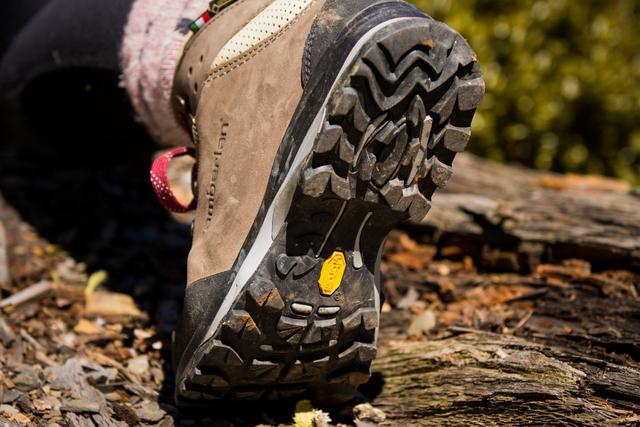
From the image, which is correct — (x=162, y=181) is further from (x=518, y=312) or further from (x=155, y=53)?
(x=518, y=312)

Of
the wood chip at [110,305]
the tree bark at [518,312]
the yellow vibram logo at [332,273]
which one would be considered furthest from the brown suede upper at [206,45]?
the tree bark at [518,312]

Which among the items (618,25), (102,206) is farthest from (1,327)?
(618,25)

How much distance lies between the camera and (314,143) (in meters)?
1.38

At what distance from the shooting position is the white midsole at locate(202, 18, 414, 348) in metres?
1.38

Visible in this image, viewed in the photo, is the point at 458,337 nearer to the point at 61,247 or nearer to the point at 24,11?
the point at 61,247

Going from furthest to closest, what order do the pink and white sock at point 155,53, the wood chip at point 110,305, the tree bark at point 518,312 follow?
the wood chip at point 110,305
the pink and white sock at point 155,53
the tree bark at point 518,312

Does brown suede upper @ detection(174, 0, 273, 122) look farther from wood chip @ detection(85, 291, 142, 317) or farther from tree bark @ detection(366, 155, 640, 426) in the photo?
tree bark @ detection(366, 155, 640, 426)

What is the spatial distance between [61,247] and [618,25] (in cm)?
338

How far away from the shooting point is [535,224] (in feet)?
7.77

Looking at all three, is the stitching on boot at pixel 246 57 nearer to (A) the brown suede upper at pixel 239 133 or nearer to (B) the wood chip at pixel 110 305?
(A) the brown suede upper at pixel 239 133

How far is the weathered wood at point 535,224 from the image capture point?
7.30 feet

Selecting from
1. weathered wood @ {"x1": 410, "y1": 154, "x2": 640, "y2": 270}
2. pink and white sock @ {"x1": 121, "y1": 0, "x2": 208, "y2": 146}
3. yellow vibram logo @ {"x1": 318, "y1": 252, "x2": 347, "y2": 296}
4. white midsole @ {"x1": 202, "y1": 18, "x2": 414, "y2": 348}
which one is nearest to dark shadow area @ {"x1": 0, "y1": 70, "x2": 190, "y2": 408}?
pink and white sock @ {"x1": 121, "y1": 0, "x2": 208, "y2": 146}

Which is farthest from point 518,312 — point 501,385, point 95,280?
point 95,280

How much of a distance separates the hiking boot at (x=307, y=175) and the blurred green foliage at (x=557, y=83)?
2.49 meters
